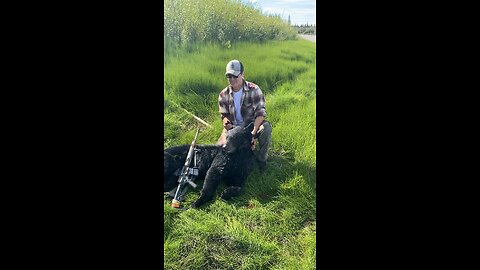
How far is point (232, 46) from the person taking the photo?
357cm

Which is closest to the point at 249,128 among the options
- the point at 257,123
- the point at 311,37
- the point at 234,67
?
the point at 257,123

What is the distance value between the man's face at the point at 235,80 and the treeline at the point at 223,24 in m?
0.24

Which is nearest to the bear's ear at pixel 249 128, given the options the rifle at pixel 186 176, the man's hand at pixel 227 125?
the man's hand at pixel 227 125

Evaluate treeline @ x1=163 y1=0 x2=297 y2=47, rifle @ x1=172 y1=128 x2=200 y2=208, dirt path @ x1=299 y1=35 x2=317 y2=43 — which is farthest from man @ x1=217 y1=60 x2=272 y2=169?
dirt path @ x1=299 y1=35 x2=317 y2=43

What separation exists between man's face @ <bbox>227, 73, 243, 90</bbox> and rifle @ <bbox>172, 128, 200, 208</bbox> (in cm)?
50

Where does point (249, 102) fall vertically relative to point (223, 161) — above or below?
above

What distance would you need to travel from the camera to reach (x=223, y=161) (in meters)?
3.51

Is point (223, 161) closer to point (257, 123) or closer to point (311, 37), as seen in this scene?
point (257, 123)

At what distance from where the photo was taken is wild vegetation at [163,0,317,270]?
3.31 m

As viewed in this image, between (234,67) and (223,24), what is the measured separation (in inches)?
14.4

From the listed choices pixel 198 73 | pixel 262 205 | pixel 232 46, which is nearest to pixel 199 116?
pixel 198 73

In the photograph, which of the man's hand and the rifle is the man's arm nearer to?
the man's hand
